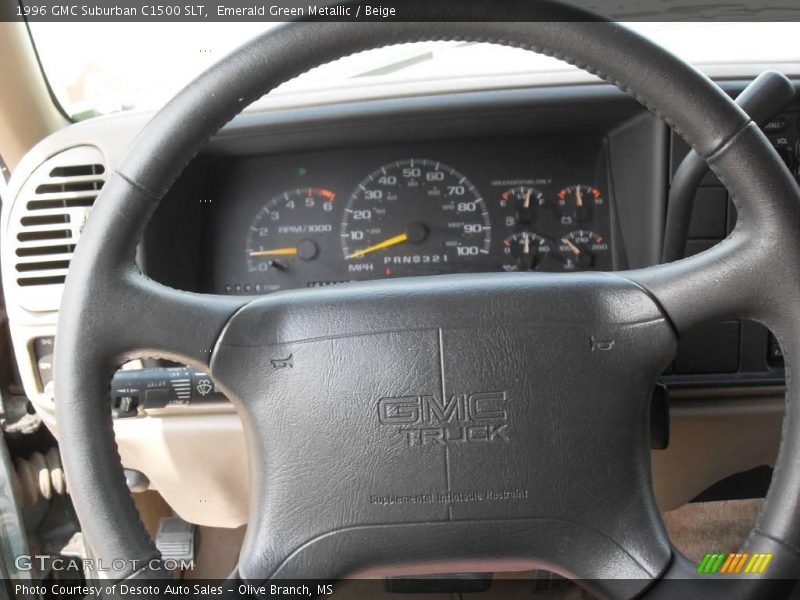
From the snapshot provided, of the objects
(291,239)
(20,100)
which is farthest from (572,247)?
(20,100)

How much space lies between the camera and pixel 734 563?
0.83 metres

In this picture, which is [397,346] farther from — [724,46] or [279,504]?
[724,46]

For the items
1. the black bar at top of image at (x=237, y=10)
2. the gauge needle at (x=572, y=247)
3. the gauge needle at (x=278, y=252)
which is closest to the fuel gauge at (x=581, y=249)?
the gauge needle at (x=572, y=247)

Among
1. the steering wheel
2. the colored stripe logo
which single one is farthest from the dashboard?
the colored stripe logo

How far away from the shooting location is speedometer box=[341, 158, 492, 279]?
1578 millimetres

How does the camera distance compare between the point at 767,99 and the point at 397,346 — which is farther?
the point at 767,99

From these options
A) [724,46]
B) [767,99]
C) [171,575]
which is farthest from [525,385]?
[724,46]

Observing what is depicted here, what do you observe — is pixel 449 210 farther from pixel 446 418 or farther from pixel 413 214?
pixel 446 418

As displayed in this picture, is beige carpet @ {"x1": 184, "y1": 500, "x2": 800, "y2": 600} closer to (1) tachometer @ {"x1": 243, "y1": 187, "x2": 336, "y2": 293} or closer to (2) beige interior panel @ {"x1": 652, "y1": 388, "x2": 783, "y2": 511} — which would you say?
(2) beige interior panel @ {"x1": 652, "y1": 388, "x2": 783, "y2": 511}

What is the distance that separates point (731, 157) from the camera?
0.82 m

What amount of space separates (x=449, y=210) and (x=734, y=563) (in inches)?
36.9

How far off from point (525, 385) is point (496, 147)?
82 centimetres

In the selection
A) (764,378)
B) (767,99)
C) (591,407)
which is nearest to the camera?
(591,407)

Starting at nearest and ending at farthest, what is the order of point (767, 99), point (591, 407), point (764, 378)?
point (591, 407), point (767, 99), point (764, 378)
